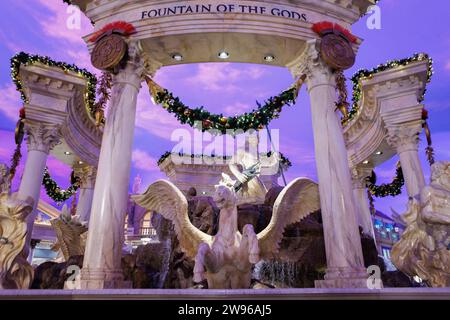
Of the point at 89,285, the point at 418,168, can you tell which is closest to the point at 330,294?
the point at 89,285

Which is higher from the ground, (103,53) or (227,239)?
(103,53)

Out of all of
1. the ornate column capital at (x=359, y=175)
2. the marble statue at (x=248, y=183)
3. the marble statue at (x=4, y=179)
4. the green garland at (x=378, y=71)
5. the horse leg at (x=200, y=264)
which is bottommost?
the horse leg at (x=200, y=264)

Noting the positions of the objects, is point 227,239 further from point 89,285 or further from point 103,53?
point 103,53

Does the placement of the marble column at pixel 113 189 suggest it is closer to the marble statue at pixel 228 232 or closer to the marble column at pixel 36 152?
the marble statue at pixel 228 232

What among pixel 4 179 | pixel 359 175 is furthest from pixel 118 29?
pixel 359 175

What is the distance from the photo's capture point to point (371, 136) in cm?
1330

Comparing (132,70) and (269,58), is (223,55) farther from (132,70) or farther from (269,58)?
(132,70)

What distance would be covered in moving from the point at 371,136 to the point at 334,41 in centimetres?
768

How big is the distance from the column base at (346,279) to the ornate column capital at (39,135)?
439 inches

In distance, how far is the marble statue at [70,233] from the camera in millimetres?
8789

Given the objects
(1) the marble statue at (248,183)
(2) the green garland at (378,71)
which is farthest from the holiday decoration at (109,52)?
(2) the green garland at (378,71)

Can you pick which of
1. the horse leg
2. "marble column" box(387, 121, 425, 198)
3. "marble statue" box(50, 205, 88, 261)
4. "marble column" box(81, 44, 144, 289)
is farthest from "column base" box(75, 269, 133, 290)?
"marble column" box(387, 121, 425, 198)

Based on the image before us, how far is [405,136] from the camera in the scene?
11266mm
